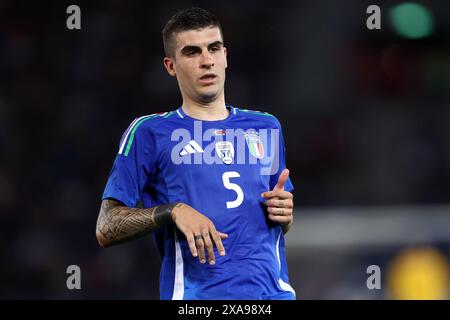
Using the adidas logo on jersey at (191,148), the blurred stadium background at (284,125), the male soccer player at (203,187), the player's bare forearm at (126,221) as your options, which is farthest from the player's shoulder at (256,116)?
the blurred stadium background at (284,125)

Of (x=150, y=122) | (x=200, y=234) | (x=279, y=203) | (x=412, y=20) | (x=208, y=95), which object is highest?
(x=412, y=20)

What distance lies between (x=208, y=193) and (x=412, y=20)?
755cm

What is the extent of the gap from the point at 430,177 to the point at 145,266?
3.57 meters

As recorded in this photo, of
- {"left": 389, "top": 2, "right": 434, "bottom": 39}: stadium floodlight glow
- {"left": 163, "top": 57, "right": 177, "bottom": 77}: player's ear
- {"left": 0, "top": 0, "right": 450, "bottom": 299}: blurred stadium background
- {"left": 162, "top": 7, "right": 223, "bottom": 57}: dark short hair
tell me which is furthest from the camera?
{"left": 389, "top": 2, "right": 434, "bottom": 39}: stadium floodlight glow

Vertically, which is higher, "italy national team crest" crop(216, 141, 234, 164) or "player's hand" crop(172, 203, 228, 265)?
"italy national team crest" crop(216, 141, 234, 164)

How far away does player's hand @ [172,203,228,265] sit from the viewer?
3.84m

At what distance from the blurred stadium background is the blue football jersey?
14.8 feet

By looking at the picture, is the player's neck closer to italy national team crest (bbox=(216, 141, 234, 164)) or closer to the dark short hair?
italy national team crest (bbox=(216, 141, 234, 164))

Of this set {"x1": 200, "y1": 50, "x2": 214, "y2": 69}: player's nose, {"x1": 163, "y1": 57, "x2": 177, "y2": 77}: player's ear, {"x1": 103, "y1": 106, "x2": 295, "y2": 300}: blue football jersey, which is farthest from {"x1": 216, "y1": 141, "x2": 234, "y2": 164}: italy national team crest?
{"x1": 163, "y1": 57, "x2": 177, "y2": 77}: player's ear

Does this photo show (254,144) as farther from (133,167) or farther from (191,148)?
(133,167)

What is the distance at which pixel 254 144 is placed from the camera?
4.43 m

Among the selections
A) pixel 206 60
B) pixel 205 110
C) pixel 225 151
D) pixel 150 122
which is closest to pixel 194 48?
pixel 206 60

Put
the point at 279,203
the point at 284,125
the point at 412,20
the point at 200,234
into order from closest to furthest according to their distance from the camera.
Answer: the point at 200,234, the point at 279,203, the point at 284,125, the point at 412,20

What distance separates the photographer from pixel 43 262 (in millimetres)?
9477
